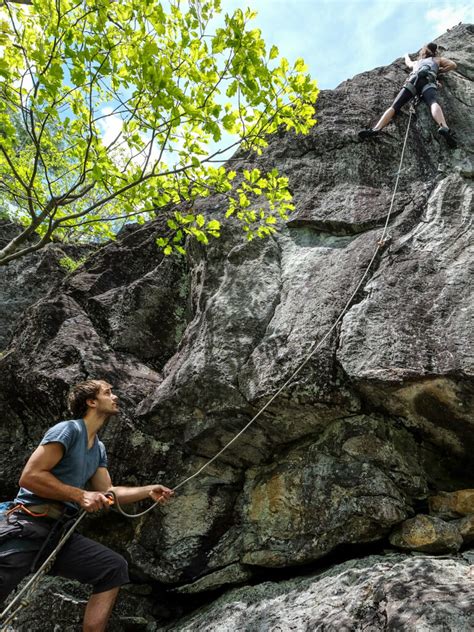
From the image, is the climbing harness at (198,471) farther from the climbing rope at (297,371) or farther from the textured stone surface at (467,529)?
the textured stone surface at (467,529)

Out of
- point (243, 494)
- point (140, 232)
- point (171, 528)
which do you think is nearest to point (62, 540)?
point (171, 528)

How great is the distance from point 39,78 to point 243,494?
558 cm

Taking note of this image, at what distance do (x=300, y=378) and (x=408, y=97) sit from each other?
6723 mm

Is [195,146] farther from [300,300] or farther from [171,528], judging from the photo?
[171,528]

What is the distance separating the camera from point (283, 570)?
555 centimetres

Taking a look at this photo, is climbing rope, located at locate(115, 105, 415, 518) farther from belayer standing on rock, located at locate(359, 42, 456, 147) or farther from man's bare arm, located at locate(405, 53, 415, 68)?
man's bare arm, located at locate(405, 53, 415, 68)

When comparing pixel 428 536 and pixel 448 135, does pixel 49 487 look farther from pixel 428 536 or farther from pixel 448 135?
pixel 448 135

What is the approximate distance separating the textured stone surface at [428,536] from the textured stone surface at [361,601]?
0.23m

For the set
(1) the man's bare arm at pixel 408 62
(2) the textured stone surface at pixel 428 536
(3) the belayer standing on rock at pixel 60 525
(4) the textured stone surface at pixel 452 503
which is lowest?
(2) the textured stone surface at pixel 428 536

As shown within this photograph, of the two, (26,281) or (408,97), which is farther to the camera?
(26,281)

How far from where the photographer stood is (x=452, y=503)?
17.2ft

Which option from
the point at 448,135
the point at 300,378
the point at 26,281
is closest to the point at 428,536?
the point at 300,378

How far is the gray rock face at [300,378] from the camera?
17.4 feet

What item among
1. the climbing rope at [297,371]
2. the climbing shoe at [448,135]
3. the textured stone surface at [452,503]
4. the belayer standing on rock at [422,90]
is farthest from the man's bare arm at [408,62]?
the textured stone surface at [452,503]
